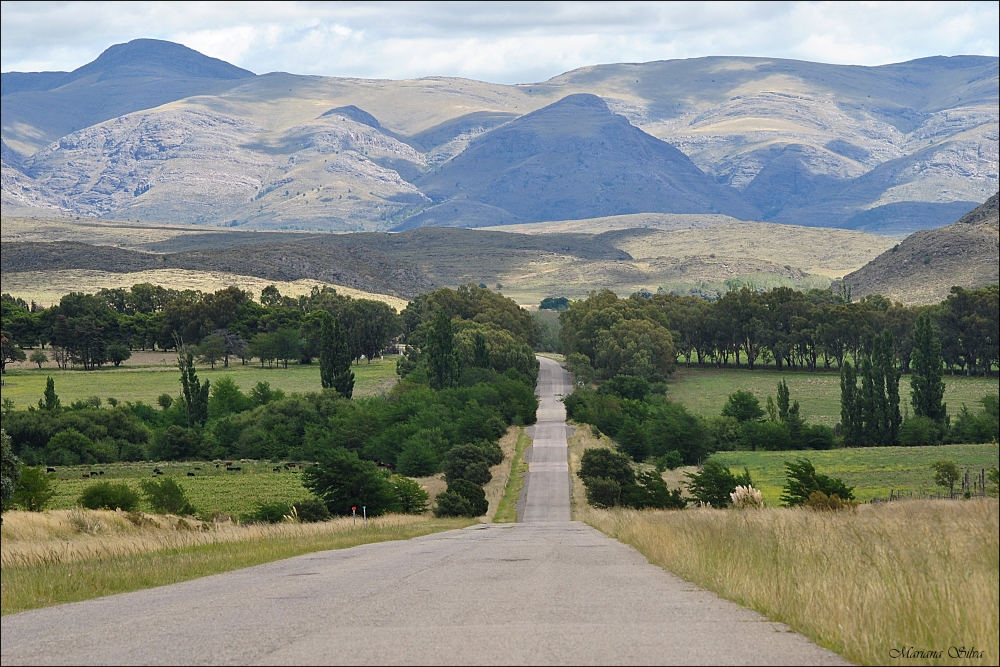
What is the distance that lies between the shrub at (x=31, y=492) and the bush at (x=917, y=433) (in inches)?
2922

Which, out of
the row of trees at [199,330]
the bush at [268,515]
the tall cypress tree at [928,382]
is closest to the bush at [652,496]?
the bush at [268,515]

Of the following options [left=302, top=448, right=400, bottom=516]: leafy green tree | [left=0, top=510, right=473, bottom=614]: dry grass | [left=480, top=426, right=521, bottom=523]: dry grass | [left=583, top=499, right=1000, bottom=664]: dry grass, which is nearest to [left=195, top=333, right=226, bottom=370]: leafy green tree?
[left=480, top=426, right=521, bottom=523]: dry grass

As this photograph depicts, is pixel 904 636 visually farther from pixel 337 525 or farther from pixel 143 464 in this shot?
pixel 143 464

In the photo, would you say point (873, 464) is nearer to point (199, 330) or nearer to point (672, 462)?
point (672, 462)

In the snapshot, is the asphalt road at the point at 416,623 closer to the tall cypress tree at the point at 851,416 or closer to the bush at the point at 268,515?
the bush at the point at 268,515

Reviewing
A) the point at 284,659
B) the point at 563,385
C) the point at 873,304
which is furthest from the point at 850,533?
the point at 873,304

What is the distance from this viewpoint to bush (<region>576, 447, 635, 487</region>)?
77.0 metres

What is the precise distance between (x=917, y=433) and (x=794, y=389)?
43228 mm

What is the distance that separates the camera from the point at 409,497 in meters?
67.7

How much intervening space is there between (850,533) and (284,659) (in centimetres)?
968

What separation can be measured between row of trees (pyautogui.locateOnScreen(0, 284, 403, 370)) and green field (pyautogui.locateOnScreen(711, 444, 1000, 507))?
86292mm

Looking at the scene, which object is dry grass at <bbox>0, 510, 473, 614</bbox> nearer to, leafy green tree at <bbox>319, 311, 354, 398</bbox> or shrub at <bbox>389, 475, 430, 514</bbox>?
shrub at <bbox>389, 475, 430, 514</bbox>

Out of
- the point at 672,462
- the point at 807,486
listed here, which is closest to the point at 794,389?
the point at 672,462

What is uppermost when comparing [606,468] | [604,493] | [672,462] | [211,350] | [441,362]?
[211,350]
